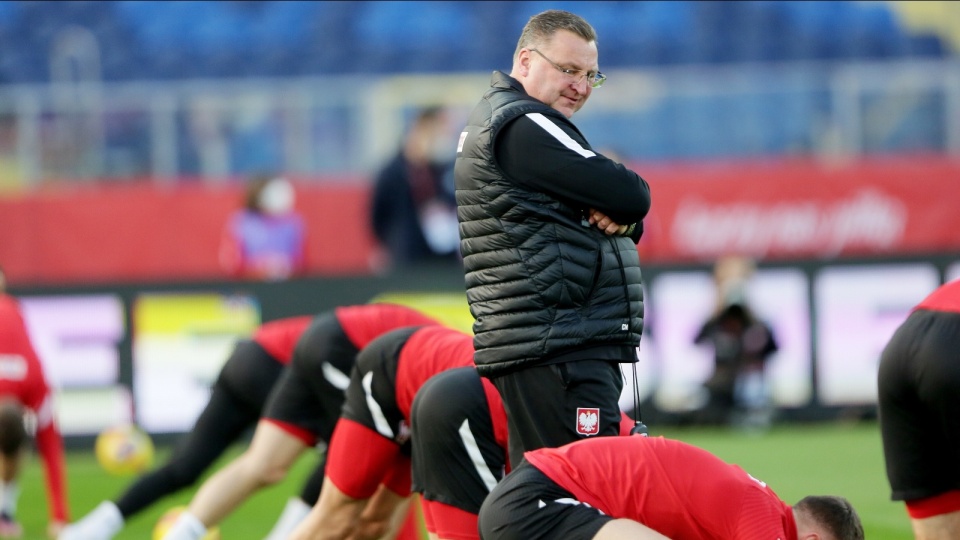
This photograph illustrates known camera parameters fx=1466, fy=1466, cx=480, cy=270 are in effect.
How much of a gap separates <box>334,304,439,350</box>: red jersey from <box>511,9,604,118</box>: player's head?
5.71 feet

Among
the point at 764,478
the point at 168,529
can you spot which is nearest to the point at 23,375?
the point at 168,529

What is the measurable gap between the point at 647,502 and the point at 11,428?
17.1ft

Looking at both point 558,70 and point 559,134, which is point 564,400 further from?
point 558,70

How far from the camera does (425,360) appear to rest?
5578mm

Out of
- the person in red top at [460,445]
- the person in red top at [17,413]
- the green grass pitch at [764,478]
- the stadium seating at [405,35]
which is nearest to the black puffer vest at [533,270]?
the person in red top at [460,445]

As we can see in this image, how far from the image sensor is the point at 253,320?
12.3 m

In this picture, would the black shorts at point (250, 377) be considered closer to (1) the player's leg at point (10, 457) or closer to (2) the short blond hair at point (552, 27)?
(1) the player's leg at point (10, 457)

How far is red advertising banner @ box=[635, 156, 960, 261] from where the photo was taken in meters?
15.1

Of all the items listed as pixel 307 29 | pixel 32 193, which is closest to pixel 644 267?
pixel 32 193

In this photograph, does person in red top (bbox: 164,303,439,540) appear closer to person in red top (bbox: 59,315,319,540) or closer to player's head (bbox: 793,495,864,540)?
person in red top (bbox: 59,315,319,540)

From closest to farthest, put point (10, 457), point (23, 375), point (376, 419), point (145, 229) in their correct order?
point (376, 419), point (10, 457), point (23, 375), point (145, 229)

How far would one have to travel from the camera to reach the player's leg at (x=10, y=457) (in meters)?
8.36

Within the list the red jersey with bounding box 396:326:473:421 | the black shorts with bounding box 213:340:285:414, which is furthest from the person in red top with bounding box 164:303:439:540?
the red jersey with bounding box 396:326:473:421

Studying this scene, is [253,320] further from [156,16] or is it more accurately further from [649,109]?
[156,16]
